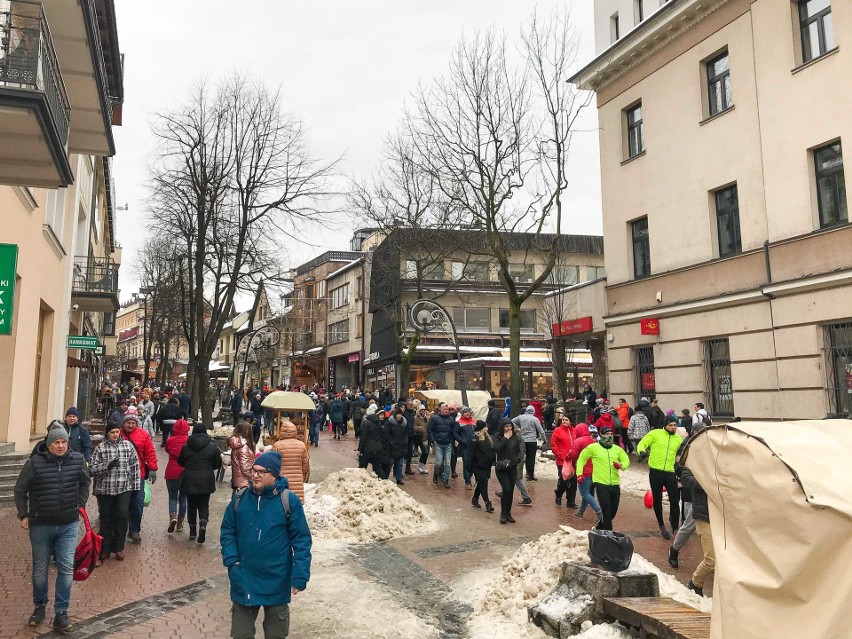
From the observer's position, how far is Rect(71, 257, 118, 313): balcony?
24.0m

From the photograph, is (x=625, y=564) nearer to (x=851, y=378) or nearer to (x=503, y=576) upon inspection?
(x=503, y=576)

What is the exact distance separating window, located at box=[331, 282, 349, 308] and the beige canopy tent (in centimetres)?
5424

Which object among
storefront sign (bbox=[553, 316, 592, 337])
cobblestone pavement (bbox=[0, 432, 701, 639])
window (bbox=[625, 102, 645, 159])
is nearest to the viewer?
cobblestone pavement (bbox=[0, 432, 701, 639])

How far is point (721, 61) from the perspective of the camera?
17562 mm

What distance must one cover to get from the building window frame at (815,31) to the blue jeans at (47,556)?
16.6 meters

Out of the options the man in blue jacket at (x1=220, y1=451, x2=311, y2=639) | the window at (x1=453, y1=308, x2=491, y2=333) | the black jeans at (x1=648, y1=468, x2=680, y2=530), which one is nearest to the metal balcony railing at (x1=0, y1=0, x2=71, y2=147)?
the man in blue jacket at (x1=220, y1=451, x2=311, y2=639)

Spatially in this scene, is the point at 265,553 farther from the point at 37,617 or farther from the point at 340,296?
the point at 340,296

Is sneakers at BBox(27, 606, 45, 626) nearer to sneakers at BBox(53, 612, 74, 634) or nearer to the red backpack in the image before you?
sneakers at BBox(53, 612, 74, 634)

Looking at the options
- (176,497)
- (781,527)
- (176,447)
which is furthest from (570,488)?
(781,527)

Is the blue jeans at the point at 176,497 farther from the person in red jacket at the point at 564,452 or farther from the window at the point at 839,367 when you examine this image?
the window at the point at 839,367

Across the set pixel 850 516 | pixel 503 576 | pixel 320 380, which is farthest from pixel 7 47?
pixel 320 380

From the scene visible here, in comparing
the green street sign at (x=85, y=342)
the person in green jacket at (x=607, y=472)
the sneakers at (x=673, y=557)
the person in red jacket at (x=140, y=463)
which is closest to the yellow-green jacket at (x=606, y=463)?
the person in green jacket at (x=607, y=472)

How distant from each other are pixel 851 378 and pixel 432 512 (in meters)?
9.09

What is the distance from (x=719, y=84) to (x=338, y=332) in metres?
45.2
